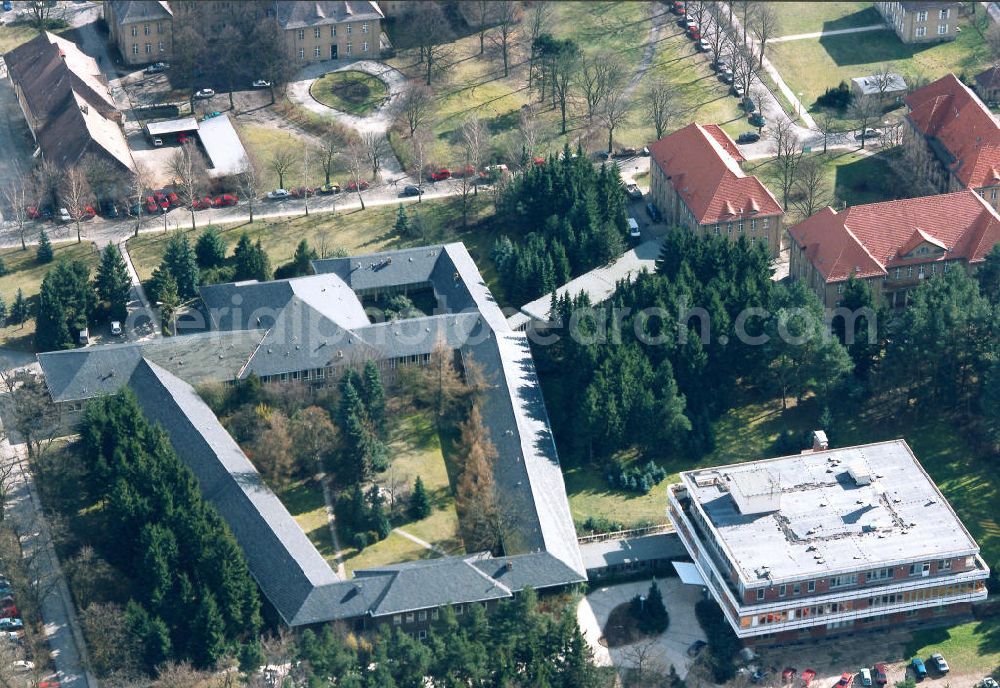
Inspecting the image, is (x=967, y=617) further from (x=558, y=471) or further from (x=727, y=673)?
(x=558, y=471)

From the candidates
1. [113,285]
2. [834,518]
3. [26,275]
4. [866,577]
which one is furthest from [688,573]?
[26,275]

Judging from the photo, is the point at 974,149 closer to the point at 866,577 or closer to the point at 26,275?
the point at 866,577

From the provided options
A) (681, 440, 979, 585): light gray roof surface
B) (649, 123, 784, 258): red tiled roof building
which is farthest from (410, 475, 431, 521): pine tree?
(649, 123, 784, 258): red tiled roof building

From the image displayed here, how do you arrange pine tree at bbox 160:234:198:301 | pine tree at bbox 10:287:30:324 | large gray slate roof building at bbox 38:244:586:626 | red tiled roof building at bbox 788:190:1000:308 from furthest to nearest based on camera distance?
pine tree at bbox 160:234:198:301 → pine tree at bbox 10:287:30:324 → red tiled roof building at bbox 788:190:1000:308 → large gray slate roof building at bbox 38:244:586:626

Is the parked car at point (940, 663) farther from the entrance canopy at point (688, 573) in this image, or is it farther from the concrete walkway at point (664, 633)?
the entrance canopy at point (688, 573)

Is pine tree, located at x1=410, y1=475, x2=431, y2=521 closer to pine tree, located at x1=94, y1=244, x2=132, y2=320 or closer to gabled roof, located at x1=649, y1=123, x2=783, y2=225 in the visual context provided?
pine tree, located at x1=94, y1=244, x2=132, y2=320

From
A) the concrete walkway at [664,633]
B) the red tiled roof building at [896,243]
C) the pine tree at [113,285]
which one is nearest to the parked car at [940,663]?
the concrete walkway at [664,633]
